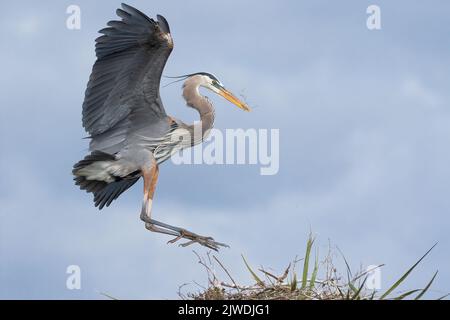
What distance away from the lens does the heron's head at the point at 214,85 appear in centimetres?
1229

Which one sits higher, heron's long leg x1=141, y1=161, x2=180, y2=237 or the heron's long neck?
the heron's long neck

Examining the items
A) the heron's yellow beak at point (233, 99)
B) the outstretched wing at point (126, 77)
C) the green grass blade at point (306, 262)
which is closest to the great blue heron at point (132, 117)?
the outstretched wing at point (126, 77)

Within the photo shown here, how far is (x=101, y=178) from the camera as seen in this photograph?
38.5 ft

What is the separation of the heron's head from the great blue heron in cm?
12

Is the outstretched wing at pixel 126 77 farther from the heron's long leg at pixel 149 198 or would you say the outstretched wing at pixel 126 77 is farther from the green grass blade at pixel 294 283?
the green grass blade at pixel 294 283

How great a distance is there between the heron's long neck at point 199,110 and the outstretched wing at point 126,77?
780 mm

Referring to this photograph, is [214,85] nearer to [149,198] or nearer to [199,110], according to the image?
[199,110]

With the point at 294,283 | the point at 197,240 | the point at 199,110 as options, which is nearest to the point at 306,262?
the point at 294,283

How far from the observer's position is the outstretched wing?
10.9 metres

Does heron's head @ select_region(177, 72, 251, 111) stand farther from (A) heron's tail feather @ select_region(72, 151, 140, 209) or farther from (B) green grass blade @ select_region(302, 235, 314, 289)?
(B) green grass blade @ select_region(302, 235, 314, 289)

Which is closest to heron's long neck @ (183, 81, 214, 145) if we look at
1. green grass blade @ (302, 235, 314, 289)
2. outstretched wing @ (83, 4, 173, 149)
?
outstretched wing @ (83, 4, 173, 149)

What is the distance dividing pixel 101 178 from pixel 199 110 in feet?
5.95
